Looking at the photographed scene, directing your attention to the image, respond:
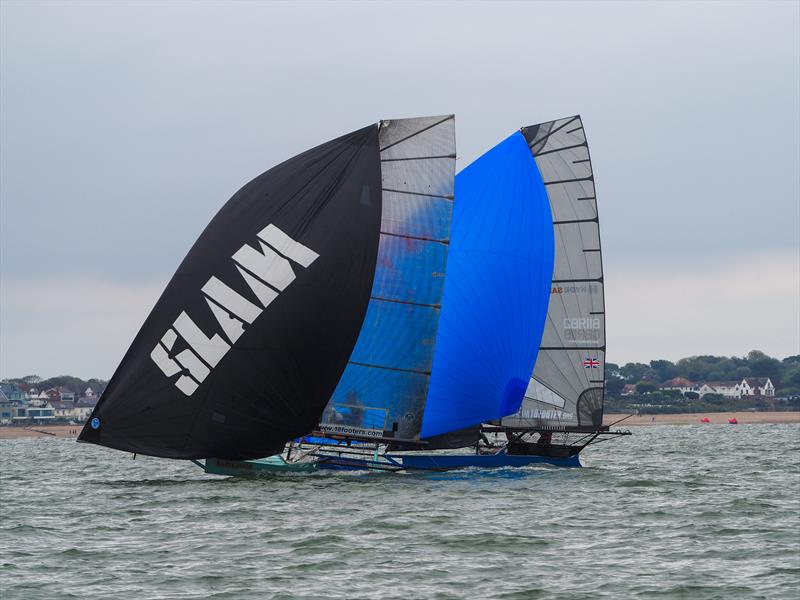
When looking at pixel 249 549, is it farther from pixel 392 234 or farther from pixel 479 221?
pixel 479 221

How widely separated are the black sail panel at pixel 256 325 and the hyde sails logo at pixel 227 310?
2 centimetres

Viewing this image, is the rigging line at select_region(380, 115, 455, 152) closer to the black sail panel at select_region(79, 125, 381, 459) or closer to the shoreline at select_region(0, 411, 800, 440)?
the black sail panel at select_region(79, 125, 381, 459)

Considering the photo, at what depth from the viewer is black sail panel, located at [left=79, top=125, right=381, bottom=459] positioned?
24.4 meters

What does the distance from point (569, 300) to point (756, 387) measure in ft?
513

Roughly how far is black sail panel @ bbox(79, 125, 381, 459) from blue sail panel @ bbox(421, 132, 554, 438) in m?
3.47

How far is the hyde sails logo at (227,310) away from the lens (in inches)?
956

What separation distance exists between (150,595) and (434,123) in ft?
53.1

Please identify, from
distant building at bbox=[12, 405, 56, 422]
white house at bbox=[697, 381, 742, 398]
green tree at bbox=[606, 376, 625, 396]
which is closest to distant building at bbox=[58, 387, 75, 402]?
distant building at bbox=[12, 405, 56, 422]

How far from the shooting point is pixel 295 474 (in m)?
27.0

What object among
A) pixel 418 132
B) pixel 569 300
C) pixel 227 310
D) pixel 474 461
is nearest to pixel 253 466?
pixel 227 310

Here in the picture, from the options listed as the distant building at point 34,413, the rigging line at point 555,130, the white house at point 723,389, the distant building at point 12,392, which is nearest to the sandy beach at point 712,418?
the white house at point 723,389

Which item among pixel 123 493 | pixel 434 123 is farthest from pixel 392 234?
pixel 123 493

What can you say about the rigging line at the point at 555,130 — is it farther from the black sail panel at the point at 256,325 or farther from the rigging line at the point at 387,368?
the rigging line at the point at 387,368

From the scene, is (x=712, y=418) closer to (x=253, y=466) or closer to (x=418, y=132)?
(x=418, y=132)
